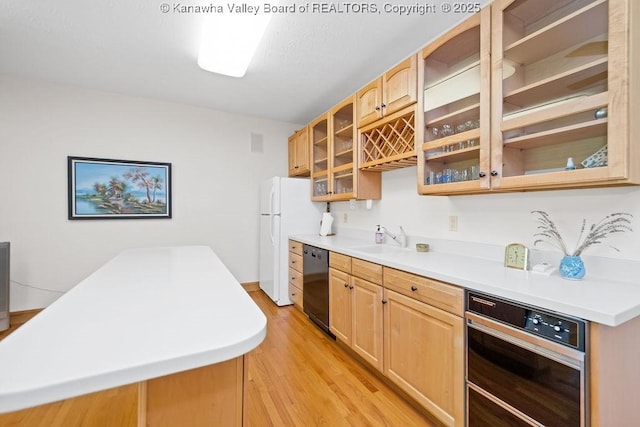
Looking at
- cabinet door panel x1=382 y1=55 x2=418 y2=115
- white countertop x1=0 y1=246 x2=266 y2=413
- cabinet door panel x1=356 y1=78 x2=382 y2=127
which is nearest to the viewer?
white countertop x1=0 y1=246 x2=266 y2=413

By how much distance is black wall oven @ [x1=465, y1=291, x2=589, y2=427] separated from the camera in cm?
105

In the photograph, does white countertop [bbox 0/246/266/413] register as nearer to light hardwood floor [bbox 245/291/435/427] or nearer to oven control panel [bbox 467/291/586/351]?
light hardwood floor [bbox 245/291/435/427]

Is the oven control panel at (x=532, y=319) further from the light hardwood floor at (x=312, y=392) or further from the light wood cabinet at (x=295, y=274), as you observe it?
the light wood cabinet at (x=295, y=274)

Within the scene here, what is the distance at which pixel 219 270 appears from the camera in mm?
1580

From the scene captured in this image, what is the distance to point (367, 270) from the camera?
6.91ft

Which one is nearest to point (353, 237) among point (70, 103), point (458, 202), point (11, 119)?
point (458, 202)

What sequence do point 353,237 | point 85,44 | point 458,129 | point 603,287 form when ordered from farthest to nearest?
point 353,237 → point 85,44 → point 458,129 → point 603,287

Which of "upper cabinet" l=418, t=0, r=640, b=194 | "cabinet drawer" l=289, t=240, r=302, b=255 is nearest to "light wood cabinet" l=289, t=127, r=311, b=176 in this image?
"cabinet drawer" l=289, t=240, r=302, b=255

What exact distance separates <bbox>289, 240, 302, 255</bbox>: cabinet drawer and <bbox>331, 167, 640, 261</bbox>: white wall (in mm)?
829

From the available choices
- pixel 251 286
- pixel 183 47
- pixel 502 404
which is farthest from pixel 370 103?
pixel 251 286

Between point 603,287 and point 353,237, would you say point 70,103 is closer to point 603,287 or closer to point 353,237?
point 353,237

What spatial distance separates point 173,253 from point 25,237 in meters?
2.13

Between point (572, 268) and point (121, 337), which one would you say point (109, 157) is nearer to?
point (121, 337)

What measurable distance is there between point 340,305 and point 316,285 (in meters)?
0.48
